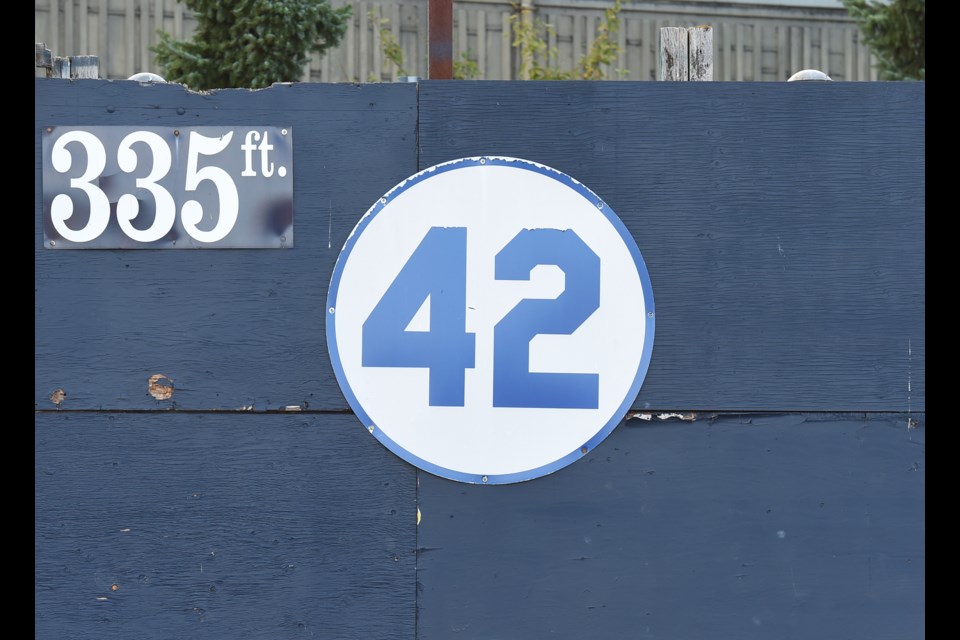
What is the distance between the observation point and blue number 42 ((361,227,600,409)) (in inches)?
101

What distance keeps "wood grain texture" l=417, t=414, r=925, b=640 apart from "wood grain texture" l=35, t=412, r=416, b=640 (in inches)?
5.5

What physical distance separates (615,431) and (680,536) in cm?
32

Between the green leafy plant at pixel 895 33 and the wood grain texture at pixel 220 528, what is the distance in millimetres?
6991

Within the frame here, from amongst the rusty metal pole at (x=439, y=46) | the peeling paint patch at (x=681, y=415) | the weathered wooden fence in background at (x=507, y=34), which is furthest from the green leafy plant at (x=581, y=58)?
the peeling paint patch at (x=681, y=415)

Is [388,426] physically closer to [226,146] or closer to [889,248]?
[226,146]

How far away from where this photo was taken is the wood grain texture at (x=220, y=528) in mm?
2592

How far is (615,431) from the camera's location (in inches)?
102

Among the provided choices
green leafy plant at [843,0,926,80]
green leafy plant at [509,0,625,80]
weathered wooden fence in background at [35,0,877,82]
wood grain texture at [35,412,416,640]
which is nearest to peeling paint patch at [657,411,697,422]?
wood grain texture at [35,412,416,640]

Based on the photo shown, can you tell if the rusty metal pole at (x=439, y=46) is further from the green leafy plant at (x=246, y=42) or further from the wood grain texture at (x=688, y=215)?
the green leafy plant at (x=246, y=42)

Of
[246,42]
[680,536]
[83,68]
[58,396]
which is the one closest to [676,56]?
[680,536]

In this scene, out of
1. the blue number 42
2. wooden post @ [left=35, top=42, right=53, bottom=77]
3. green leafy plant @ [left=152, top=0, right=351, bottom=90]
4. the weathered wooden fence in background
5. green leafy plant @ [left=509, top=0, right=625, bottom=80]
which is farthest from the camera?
the weathered wooden fence in background

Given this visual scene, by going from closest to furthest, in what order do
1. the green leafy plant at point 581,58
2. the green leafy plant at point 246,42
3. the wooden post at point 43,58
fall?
the wooden post at point 43,58
the green leafy plant at point 246,42
the green leafy plant at point 581,58

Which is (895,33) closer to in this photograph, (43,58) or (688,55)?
(688,55)

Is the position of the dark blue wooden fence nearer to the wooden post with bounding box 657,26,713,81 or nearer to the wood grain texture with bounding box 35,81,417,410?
the wood grain texture with bounding box 35,81,417,410
